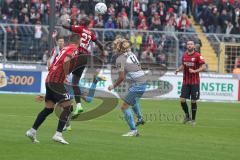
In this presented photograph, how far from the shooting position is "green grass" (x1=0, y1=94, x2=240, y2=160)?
44.3 ft

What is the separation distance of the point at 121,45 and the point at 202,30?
23.3 meters

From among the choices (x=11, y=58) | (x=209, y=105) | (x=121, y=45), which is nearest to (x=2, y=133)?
(x=121, y=45)

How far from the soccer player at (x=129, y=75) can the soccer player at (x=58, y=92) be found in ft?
7.14

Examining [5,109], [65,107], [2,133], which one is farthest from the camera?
[5,109]

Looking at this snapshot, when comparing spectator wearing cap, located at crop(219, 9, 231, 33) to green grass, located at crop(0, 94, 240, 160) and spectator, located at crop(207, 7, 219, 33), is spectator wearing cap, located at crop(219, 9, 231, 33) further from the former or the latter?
green grass, located at crop(0, 94, 240, 160)

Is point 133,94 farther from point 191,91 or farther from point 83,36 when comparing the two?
point 191,91

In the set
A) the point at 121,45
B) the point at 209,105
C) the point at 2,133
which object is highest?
the point at 121,45

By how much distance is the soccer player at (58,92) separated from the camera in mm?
14742

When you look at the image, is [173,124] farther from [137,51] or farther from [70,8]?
[70,8]

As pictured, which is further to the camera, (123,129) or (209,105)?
(209,105)

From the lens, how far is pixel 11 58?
3369cm

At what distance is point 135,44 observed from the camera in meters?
34.2

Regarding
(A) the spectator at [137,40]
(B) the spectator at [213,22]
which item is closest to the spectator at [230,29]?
(B) the spectator at [213,22]

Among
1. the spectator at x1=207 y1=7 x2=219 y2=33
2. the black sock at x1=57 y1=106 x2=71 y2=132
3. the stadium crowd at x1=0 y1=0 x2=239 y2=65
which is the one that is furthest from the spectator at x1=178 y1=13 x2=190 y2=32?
the black sock at x1=57 y1=106 x2=71 y2=132
